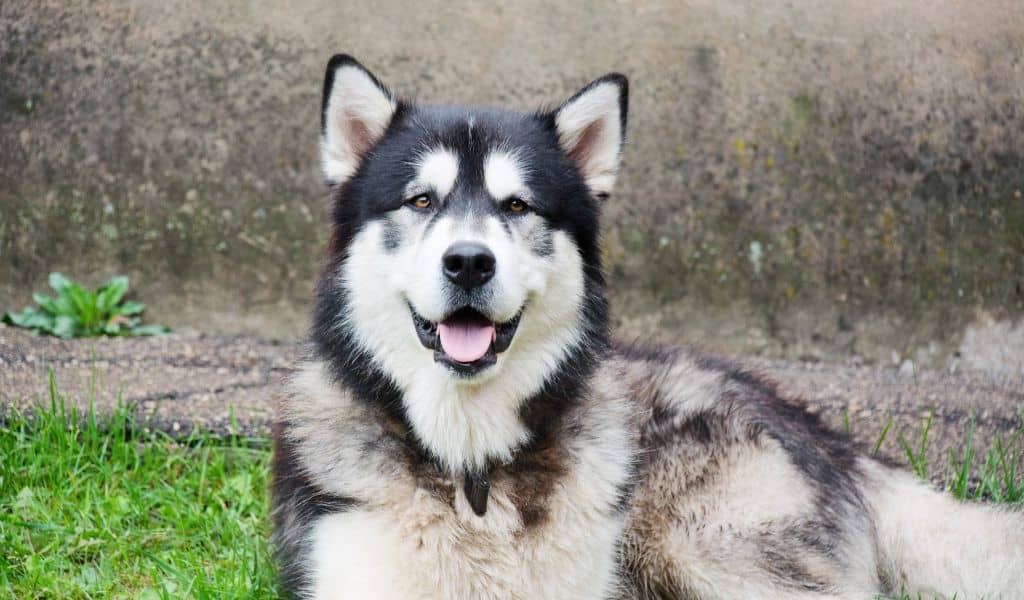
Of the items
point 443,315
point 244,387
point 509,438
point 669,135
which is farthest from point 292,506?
point 669,135

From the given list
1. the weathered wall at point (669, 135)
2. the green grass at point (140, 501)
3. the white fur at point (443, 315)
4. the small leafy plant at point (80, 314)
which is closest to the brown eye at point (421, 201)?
the white fur at point (443, 315)

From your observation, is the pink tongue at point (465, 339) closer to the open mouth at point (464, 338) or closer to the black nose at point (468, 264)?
the open mouth at point (464, 338)

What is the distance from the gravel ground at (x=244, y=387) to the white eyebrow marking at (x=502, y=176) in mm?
1660

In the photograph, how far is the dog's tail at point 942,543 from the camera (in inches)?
131

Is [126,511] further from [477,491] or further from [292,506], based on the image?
Answer: [477,491]

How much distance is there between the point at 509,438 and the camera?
3129 millimetres

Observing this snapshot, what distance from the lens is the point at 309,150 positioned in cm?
608

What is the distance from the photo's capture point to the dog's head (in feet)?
9.59

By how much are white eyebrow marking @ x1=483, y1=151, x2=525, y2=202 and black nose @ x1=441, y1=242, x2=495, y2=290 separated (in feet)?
1.04

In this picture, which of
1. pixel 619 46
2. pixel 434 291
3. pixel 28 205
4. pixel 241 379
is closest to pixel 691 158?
pixel 619 46

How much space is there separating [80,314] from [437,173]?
12.5 ft

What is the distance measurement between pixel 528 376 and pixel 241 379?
8.49 ft

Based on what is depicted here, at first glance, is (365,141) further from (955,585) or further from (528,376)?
(955,585)

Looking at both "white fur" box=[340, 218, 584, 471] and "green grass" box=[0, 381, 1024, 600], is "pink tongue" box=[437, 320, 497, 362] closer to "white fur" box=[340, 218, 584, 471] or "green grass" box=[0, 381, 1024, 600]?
"white fur" box=[340, 218, 584, 471]
